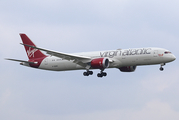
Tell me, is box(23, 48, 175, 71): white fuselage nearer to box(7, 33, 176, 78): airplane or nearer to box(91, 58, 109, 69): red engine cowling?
box(7, 33, 176, 78): airplane

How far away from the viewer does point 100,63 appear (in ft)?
248

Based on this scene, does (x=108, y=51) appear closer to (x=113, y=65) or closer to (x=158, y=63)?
(x=113, y=65)

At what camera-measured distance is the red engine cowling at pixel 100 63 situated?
75500 millimetres

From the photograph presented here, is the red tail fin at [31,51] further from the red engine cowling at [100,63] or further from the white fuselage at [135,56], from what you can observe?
the red engine cowling at [100,63]

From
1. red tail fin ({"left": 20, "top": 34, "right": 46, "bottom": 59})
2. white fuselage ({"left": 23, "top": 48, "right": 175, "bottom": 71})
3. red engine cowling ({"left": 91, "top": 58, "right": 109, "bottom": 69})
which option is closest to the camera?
red engine cowling ({"left": 91, "top": 58, "right": 109, "bottom": 69})

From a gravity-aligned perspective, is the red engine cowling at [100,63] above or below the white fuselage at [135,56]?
below

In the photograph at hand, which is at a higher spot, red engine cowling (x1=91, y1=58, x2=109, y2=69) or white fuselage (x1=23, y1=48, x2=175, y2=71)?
white fuselage (x1=23, y1=48, x2=175, y2=71)

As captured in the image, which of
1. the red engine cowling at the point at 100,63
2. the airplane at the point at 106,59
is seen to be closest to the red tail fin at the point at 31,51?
the airplane at the point at 106,59

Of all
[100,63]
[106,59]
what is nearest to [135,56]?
[106,59]

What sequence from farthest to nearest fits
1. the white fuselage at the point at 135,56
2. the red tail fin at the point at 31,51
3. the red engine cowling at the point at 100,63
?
the red tail fin at the point at 31,51
the white fuselage at the point at 135,56
the red engine cowling at the point at 100,63

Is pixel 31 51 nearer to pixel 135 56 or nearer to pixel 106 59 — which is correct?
pixel 106 59

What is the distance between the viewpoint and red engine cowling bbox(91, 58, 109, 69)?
75500 millimetres

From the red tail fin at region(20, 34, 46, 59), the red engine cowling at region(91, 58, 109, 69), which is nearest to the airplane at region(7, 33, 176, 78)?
the red engine cowling at region(91, 58, 109, 69)

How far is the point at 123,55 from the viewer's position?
7712 cm
